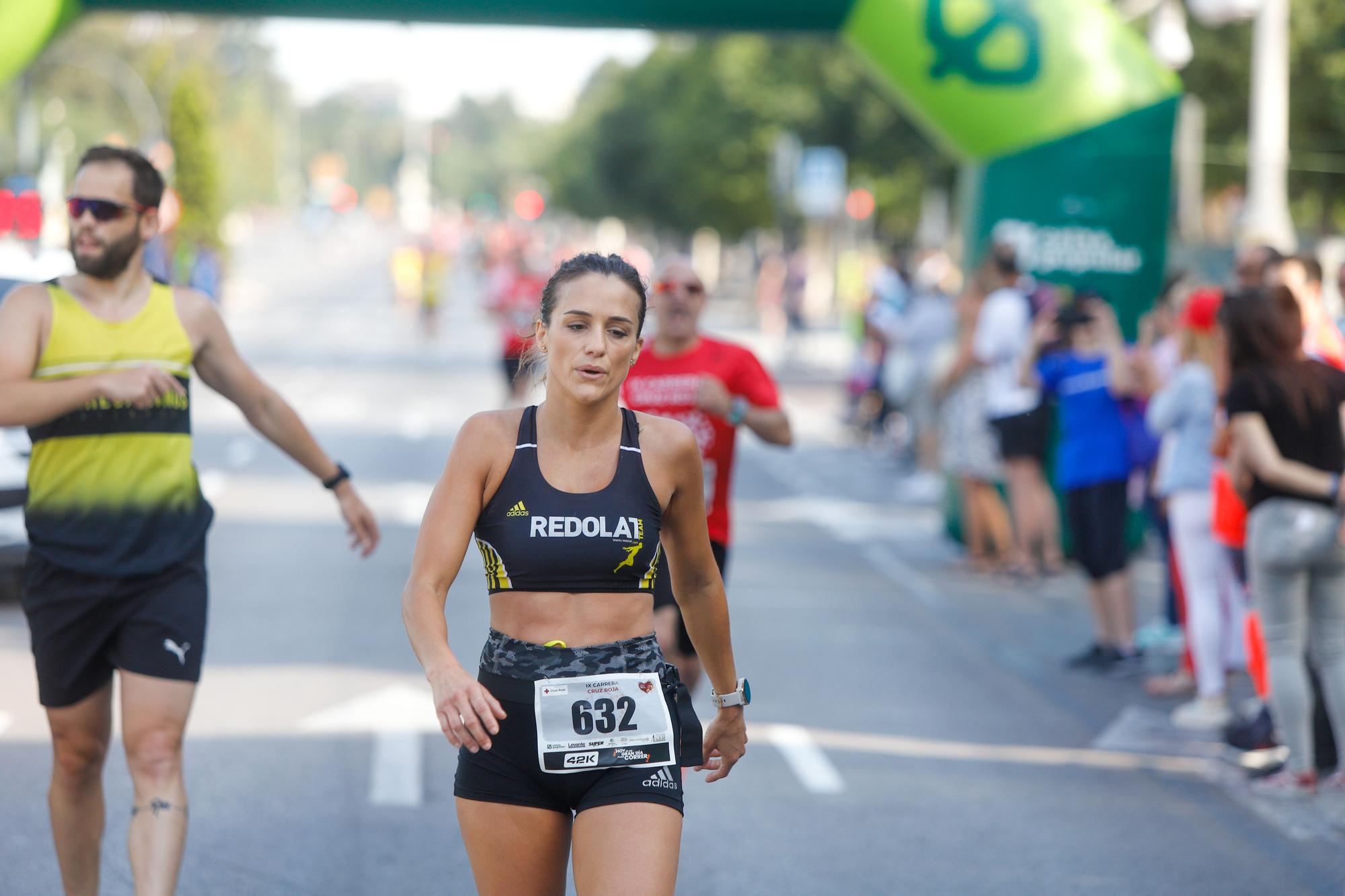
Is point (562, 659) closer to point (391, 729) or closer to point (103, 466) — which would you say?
point (103, 466)

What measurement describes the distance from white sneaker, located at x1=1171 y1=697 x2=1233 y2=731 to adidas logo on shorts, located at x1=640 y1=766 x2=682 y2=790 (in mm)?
5168

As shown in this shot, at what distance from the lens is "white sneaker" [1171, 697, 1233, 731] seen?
27.7 ft

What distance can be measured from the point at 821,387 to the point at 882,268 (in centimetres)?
773

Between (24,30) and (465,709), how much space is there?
7571 millimetres

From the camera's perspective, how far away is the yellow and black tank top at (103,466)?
4672 mm

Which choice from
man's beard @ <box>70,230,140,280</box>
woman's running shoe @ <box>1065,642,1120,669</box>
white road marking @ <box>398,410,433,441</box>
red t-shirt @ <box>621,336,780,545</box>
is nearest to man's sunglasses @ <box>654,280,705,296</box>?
red t-shirt @ <box>621,336,780,545</box>

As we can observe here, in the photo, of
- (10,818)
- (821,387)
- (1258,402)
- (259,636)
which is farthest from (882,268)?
(10,818)

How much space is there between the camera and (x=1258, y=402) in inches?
273

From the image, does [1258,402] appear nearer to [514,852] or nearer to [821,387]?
[514,852]

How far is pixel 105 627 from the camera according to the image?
469cm

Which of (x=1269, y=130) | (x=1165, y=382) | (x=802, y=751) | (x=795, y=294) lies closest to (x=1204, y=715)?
(x=802, y=751)

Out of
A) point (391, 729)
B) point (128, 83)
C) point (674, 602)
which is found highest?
point (128, 83)

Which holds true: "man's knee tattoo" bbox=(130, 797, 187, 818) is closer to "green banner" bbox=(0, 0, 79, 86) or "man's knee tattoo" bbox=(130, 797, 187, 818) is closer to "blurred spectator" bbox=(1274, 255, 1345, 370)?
"blurred spectator" bbox=(1274, 255, 1345, 370)

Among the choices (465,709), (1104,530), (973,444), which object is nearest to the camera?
(465,709)
